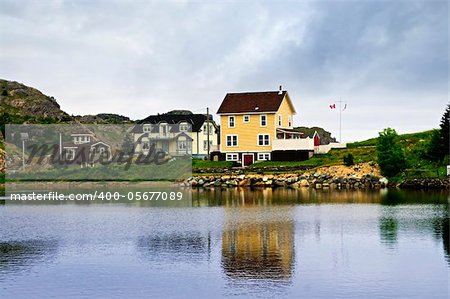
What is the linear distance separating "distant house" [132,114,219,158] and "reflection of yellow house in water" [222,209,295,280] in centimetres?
6644

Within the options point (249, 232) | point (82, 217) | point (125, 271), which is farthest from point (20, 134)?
point (125, 271)

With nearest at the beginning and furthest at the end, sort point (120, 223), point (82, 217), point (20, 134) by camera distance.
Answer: point (120, 223) < point (82, 217) < point (20, 134)

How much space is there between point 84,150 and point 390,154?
5076 cm

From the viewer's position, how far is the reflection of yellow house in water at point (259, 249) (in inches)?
932

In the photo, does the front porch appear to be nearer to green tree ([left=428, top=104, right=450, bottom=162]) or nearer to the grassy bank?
the grassy bank

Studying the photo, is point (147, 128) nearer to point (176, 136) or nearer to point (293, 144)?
point (176, 136)

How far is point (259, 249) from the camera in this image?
2839cm

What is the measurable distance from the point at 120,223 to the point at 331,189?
33528 millimetres

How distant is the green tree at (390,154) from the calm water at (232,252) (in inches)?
868

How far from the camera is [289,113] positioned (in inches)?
3615

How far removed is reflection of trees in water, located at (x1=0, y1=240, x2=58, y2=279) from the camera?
2550cm

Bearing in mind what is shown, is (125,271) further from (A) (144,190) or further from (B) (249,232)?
(A) (144,190)

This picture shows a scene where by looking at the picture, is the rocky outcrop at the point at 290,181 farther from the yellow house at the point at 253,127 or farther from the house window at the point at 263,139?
the house window at the point at 263,139

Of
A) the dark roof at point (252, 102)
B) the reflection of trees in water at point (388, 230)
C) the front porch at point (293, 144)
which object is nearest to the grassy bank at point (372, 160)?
the front porch at point (293, 144)
